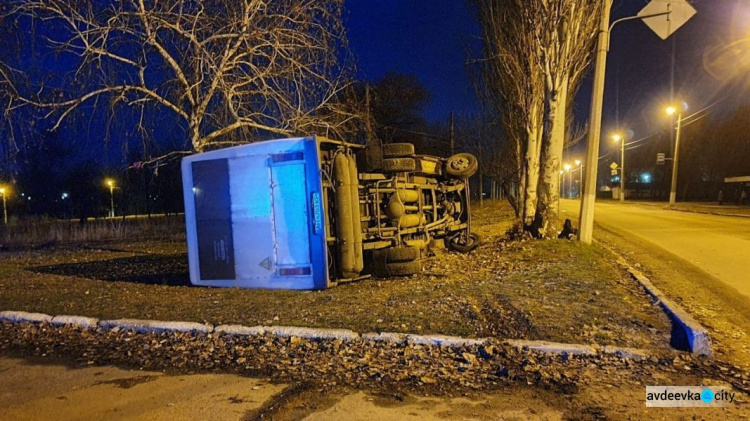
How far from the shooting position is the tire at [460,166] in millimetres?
12008

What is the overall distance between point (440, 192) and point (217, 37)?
21.5 feet

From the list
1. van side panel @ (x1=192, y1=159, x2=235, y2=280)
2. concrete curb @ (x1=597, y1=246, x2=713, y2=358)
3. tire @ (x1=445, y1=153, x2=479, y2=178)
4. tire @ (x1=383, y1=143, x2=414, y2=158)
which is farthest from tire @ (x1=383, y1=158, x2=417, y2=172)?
concrete curb @ (x1=597, y1=246, x2=713, y2=358)

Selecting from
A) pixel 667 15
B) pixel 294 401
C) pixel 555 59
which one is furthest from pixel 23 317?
pixel 667 15

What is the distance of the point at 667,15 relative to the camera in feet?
36.9

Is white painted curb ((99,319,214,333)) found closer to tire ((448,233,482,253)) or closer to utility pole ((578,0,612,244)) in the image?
tire ((448,233,482,253))

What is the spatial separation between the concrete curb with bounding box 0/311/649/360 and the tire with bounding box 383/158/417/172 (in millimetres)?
3943

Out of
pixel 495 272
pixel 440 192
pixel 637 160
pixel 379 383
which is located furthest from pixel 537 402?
pixel 637 160

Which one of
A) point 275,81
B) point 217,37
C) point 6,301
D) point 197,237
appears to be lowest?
point 6,301

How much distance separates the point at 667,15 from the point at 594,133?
3201mm

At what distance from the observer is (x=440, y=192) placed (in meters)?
11.9

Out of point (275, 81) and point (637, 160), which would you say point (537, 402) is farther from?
point (637, 160)

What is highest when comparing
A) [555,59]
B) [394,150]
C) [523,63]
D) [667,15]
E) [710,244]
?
[667,15]

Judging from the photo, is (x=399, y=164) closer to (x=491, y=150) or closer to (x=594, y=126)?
(x=594, y=126)

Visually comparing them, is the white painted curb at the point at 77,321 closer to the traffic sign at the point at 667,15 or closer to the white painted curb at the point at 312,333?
the white painted curb at the point at 312,333
